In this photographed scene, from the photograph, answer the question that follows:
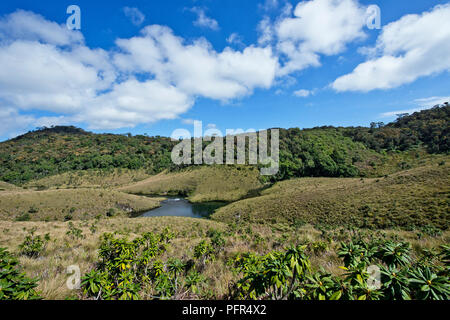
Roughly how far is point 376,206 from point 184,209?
4193cm

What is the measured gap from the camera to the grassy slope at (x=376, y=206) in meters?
19.9

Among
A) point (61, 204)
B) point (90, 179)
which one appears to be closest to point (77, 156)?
point (90, 179)

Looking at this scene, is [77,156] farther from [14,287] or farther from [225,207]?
[14,287]

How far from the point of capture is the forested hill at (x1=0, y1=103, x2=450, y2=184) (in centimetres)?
7400

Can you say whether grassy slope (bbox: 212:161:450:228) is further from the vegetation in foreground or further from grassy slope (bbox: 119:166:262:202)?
grassy slope (bbox: 119:166:262:202)

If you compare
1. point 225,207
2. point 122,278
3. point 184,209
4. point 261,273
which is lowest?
point 184,209

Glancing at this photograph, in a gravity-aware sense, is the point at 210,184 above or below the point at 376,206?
below

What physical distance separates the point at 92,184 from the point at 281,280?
96.9m

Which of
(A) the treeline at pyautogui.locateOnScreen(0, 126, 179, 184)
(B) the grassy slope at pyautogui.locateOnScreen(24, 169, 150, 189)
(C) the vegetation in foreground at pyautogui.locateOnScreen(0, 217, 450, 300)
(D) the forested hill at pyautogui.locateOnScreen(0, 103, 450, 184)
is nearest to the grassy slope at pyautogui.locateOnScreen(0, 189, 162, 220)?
(C) the vegetation in foreground at pyautogui.locateOnScreen(0, 217, 450, 300)

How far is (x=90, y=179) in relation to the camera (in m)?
80.2

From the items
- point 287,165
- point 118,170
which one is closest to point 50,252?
point 287,165

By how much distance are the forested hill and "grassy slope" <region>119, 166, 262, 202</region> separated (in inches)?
587

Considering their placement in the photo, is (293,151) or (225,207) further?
(293,151)
